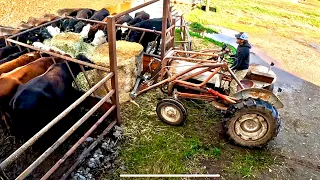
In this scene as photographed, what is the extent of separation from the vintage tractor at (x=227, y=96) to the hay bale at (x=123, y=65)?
257 millimetres

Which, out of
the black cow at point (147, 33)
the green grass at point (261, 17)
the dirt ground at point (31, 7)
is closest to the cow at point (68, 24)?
the black cow at point (147, 33)

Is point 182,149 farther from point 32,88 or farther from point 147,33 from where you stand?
point 147,33

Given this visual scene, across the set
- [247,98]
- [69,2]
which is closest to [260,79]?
[247,98]

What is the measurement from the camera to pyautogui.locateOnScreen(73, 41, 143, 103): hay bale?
549cm

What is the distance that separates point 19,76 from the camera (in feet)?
14.6

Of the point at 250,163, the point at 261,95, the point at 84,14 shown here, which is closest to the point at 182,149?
the point at 250,163

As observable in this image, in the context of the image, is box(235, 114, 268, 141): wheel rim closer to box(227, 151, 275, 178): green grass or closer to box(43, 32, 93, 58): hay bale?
box(227, 151, 275, 178): green grass

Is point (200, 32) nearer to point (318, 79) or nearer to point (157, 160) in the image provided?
point (318, 79)

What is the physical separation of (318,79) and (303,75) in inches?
15.6

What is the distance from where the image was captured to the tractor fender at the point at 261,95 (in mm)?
4559

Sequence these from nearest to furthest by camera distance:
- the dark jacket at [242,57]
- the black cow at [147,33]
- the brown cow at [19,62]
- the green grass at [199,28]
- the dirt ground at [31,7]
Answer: the brown cow at [19,62] → the dark jacket at [242,57] → the black cow at [147,33] → the green grass at [199,28] → the dirt ground at [31,7]

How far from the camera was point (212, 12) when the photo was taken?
47.4 ft

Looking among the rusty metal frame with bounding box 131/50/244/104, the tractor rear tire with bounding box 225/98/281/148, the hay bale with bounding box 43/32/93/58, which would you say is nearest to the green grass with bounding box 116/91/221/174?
the tractor rear tire with bounding box 225/98/281/148

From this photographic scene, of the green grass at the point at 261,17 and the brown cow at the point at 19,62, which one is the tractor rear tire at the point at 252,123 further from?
the green grass at the point at 261,17
